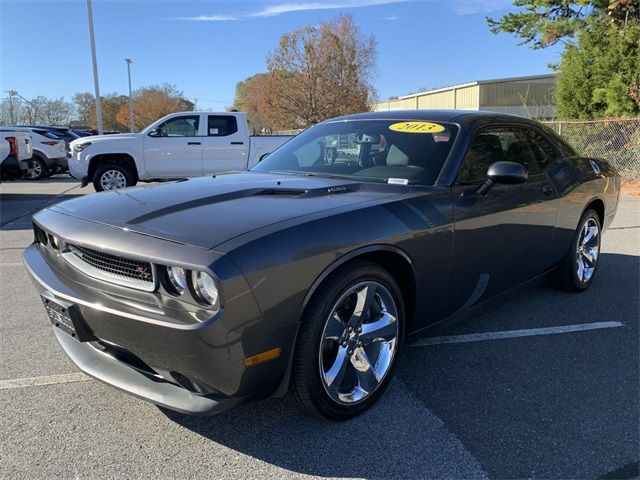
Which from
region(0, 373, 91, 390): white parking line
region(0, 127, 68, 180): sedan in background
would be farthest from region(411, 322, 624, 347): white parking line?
region(0, 127, 68, 180): sedan in background

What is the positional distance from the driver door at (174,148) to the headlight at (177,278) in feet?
33.3

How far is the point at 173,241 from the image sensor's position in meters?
2.22

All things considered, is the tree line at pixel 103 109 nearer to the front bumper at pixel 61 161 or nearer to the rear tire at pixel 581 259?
the front bumper at pixel 61 161

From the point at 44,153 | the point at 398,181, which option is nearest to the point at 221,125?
the point at 44,153

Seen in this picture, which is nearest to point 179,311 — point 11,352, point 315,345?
point 315,345

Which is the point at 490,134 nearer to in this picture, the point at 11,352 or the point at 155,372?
the point at 155,372

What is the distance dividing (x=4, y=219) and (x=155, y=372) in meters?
8.43

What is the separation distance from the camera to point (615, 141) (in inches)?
538

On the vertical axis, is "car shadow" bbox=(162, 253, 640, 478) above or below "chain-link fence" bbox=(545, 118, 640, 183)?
below

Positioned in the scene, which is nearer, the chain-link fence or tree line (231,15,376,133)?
the chain-link fence

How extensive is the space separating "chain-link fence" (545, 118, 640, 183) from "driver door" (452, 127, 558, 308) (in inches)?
407

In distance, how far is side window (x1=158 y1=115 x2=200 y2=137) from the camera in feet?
39.2

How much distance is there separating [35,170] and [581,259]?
16510 millimetres

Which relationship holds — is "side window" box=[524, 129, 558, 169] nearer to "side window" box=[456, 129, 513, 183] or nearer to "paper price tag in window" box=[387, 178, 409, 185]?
"side window" box=[456, 129, 513, 183]
